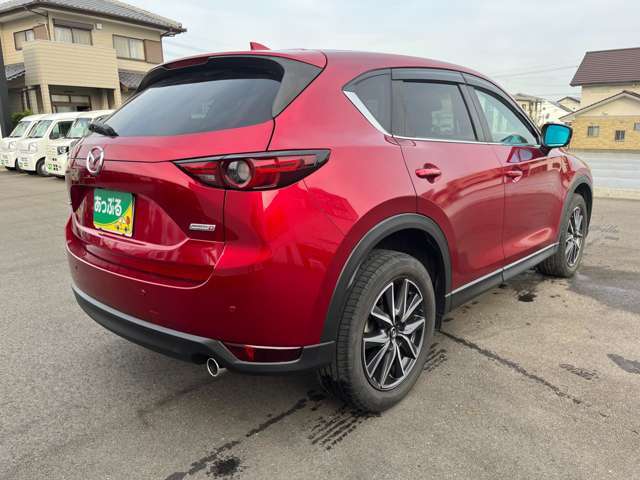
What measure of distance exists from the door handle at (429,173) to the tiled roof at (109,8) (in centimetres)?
2606

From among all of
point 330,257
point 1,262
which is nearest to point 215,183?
point 330,257

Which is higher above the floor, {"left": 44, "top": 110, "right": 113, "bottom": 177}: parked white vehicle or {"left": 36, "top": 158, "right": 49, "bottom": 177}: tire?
{"left": 44, "top": 110, "right": 113, "bottom": 177}: parked white vehicle

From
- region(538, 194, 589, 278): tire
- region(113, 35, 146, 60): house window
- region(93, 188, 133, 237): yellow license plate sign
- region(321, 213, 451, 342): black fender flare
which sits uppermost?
region(113, 35, 146, 60): house window

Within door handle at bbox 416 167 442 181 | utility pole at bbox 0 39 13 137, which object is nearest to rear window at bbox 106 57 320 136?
door handle at bbox 416 167 442 181

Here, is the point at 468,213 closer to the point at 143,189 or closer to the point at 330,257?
the point at 330,257

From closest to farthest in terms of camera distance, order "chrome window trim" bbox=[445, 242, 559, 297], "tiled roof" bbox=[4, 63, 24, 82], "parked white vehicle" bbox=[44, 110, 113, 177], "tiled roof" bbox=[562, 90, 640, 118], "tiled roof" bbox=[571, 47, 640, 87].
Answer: "chrome window trim" bbox=[445, 242, 559, 297] → "parked white vehicle" bbox=[44, 110, 113, 177] → "tiled roof" bbox=[4, 63, 24, 82] → "tiled roof" bbox=[562, 90, 640, 118] → "tiled roof" bbox=[571, 47, 640, 87]

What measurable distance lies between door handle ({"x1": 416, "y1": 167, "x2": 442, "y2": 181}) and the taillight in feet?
2.52

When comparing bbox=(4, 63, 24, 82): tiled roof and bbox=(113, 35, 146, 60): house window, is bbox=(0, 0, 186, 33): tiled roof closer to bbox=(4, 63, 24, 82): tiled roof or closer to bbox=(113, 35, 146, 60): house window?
bbox=(113, 35, 146, 60): house window

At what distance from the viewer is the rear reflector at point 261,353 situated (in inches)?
80.7

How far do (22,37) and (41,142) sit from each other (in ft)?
47.2

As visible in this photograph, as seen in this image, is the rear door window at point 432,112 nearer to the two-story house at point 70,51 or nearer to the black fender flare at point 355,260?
the black fender flare at point 355,260

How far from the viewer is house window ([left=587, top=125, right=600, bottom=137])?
146 ft

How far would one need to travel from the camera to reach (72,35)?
24734mm

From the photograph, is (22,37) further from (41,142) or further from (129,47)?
(41,142)
